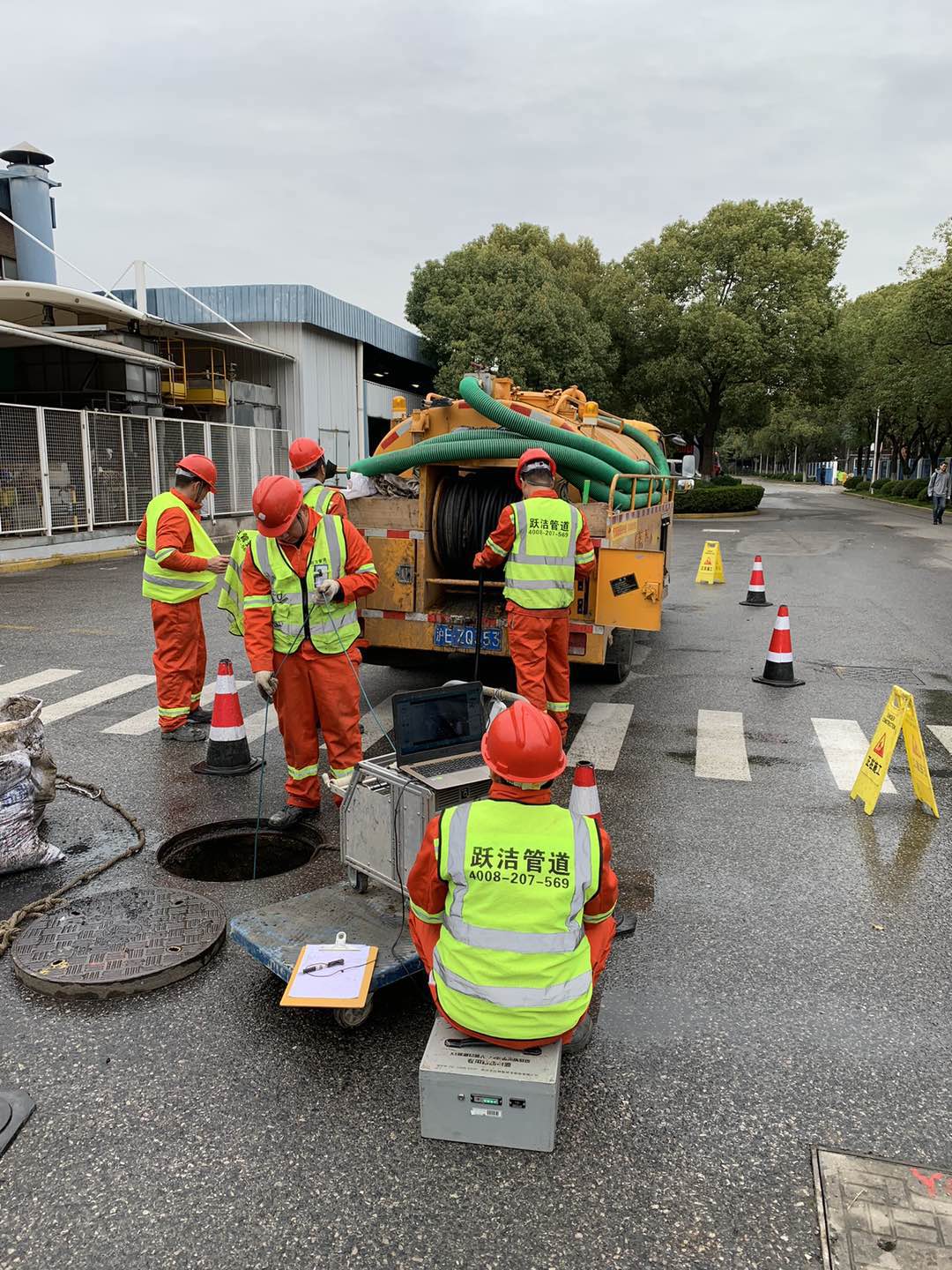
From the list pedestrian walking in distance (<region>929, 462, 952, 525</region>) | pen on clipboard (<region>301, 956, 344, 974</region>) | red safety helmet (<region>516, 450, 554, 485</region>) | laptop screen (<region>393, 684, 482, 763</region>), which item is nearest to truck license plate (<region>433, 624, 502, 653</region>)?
red safety helmet (<region>516, 450, 554, 485</region>)

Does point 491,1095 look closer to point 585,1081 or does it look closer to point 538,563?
point 585,1081

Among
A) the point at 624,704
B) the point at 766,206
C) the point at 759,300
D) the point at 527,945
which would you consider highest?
the point at 766,206

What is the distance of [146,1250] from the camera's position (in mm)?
2355

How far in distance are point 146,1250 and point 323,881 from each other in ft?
7.10

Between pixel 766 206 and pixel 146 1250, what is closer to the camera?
pixel 146 1250

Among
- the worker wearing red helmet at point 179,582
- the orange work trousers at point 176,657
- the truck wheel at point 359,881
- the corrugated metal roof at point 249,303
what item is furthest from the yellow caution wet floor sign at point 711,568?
the corrugated metal roof at point 249,303

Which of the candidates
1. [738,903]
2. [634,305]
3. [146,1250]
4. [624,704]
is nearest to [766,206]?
[634,305]

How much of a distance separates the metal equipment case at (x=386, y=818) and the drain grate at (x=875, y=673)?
6290 millimetres

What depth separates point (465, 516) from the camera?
7.29 meters

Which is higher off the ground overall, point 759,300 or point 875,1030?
point 759,300

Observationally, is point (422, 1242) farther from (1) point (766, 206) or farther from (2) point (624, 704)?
(1) point (766, 206)

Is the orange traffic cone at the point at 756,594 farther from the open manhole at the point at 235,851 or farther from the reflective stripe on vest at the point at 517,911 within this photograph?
the reflective stripe on vest at the point at 517,911

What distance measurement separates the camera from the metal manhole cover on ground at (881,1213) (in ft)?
7.65

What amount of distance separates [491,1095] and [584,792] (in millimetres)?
1696
